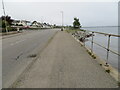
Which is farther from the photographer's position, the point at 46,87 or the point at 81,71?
the point at 81,71

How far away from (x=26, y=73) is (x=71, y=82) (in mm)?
1752

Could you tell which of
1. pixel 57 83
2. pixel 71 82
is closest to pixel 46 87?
pixel 57 83

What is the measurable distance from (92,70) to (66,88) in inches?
63.2

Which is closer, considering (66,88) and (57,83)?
(66,88)

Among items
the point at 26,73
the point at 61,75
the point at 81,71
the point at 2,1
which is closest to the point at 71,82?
the point at 61,75

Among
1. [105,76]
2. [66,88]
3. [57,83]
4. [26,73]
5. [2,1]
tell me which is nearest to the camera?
[66,88]

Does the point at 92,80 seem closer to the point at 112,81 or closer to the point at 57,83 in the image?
the point at 112,81

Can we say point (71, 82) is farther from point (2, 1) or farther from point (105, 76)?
point (2, 1)

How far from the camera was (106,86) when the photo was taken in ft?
10.7

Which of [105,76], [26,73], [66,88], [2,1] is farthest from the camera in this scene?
[2,1]

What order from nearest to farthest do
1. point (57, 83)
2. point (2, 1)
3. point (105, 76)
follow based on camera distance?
point (57, 83)
point (105, 76)
point (2, 1)

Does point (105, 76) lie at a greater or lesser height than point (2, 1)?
lesser

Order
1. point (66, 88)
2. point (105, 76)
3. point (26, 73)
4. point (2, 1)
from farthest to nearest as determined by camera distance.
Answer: point (2, 1)
point (26, 73)
point (105, 76)
point (66, 88)

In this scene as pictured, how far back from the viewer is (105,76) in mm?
3865
